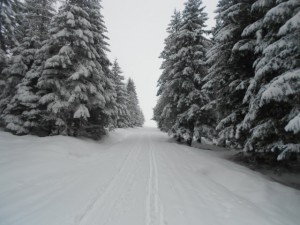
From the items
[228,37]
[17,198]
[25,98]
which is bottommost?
[17,198]

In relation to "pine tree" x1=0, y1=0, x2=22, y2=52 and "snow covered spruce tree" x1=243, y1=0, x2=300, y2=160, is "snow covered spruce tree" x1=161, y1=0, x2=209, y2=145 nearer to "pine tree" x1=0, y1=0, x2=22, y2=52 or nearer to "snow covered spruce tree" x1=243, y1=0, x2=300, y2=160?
"snow covered spruce tree" x1=243, y1=0, x2=300, y2=160

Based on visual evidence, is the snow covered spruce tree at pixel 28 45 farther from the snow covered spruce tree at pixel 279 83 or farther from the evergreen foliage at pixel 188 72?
the snow covered spruce tree at pixel 279 83

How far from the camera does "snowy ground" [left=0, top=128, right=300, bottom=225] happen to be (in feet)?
16.1

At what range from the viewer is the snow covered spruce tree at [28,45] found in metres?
17.5

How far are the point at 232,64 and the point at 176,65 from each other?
820cm

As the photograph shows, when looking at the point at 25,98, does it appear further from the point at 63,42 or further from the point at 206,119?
the point at 206,119

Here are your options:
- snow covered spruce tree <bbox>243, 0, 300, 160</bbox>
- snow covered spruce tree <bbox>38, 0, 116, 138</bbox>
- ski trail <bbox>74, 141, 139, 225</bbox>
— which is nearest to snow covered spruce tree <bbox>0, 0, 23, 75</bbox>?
snow covered spruce tree <bbox>38, 0, 116, 138</bbox>

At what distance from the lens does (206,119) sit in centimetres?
1745

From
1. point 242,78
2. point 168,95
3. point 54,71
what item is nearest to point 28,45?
point 54,71

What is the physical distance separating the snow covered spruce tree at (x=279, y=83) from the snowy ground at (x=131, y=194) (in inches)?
61.6

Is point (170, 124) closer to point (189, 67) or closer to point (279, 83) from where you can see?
point (189, 67)

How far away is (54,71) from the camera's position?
49.3 ft

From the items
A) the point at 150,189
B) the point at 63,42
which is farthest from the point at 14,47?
the point at 150,189

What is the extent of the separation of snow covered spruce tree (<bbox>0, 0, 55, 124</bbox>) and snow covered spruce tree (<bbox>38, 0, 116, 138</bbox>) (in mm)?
3110
